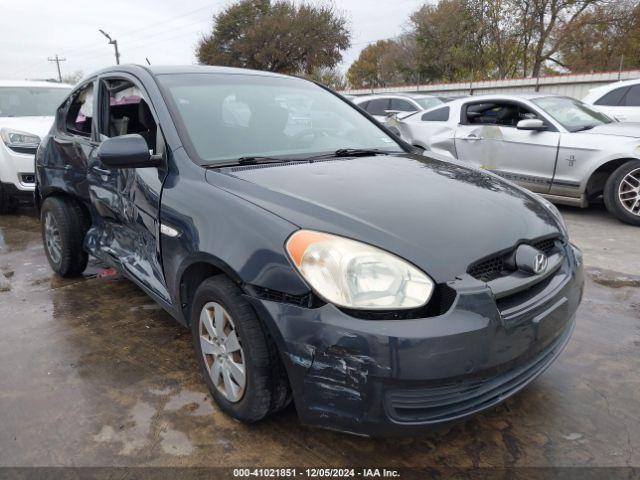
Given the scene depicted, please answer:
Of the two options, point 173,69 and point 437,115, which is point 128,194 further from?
point 437,115

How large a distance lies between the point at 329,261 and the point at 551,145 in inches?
194

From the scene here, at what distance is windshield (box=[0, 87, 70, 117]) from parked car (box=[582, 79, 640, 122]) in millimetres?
7951

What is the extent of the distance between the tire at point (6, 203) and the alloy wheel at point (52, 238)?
2814mm

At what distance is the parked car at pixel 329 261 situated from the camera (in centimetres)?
169

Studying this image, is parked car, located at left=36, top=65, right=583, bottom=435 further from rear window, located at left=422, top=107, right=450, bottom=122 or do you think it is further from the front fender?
rear window, located at left=422, top=107, right=450, bottom=122

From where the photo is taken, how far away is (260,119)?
282 centimetres

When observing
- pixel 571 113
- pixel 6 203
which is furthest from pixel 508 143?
pixel 6 203

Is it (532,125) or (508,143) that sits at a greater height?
(532,125)

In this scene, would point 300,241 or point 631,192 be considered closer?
point 300,241

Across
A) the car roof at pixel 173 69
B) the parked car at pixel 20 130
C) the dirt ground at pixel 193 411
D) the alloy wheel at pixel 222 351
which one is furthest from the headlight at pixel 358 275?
the parked car at pixel 20 130

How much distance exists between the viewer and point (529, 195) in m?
2.51

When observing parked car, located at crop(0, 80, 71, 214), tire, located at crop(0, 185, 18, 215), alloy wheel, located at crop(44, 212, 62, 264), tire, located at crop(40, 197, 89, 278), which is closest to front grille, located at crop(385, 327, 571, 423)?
tire, located at crop(40, 197, 89, 278)

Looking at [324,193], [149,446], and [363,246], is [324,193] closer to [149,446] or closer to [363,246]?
[363,246]

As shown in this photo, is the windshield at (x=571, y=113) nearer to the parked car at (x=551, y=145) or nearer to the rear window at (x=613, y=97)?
the parked car at (x=551, y=145)
